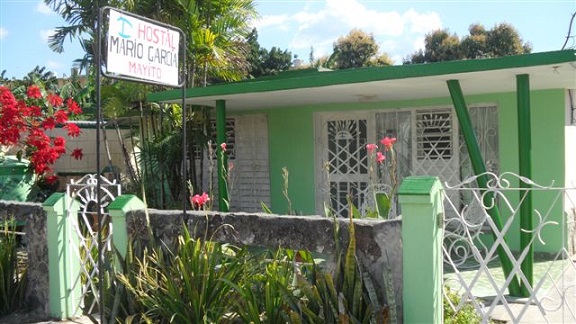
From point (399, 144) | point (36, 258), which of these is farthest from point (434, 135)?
point (36, 258)

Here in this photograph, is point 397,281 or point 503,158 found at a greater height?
point 503,158

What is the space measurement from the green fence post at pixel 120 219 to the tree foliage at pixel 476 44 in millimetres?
27371

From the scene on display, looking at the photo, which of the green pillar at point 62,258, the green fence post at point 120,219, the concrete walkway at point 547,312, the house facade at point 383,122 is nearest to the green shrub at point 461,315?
the concrete walkway at point 547,312

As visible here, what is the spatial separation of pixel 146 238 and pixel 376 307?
7.27 ft

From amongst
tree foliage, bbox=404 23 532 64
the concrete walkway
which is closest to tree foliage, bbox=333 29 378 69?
tree foliage, bbox=404 23 532 64

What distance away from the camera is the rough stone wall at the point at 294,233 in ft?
12.6

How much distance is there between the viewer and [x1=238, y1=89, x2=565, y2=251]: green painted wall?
301 inches

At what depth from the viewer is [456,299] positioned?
466 cm

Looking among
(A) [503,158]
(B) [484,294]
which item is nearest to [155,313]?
(B) [484,294]

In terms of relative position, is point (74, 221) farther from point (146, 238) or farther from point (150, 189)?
point (150, 189)

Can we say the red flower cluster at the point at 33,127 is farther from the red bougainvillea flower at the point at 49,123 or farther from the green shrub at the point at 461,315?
the green shrub at the point at 461,315

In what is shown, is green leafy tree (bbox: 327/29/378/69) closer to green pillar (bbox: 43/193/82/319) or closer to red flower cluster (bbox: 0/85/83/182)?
red flower cluster (bbox: 0/85/83/182)

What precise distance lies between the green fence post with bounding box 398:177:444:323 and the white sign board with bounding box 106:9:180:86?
7.20ft

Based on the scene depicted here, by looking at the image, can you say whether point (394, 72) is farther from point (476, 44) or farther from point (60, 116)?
point (476, 44)
